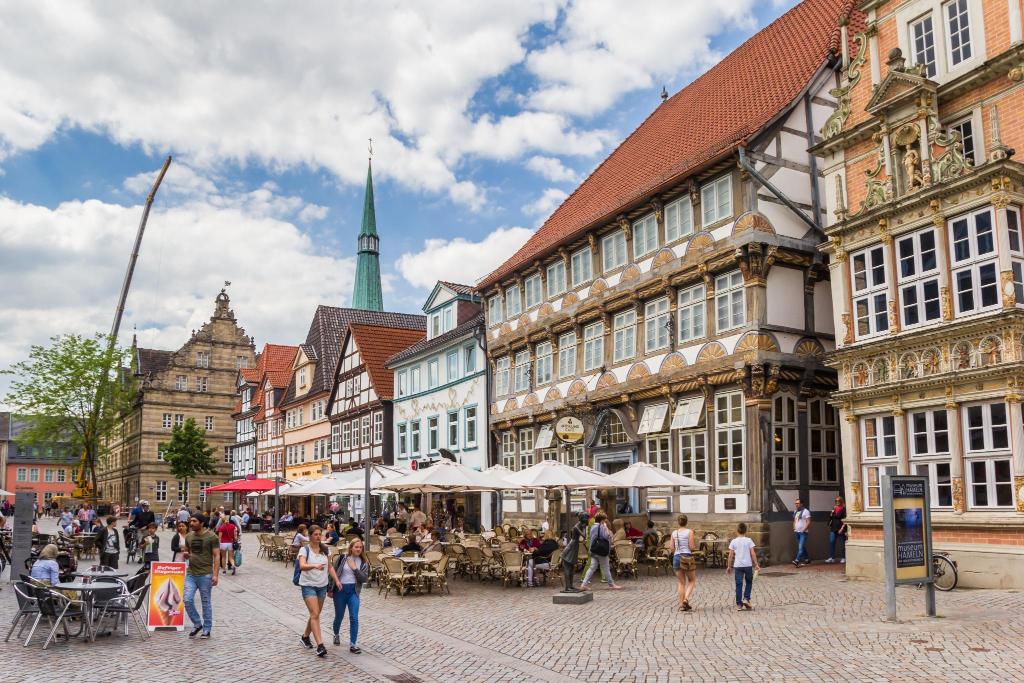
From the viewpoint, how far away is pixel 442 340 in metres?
42.4

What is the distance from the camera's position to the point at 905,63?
20672 mm

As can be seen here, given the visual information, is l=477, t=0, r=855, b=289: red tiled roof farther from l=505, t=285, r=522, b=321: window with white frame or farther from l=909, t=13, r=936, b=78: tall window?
l=909, t=13, r=936, b=78: tall window

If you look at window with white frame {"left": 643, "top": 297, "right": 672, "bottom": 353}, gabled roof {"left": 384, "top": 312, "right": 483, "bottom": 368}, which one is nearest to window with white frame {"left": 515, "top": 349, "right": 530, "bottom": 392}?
gabled roof {"left": 384, "top": 312, "right": 483, "bottom": 368}

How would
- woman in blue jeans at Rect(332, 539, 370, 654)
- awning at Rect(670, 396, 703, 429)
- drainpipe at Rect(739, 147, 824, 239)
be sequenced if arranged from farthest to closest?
awning at Rect(670, 396, 703, 429) < drainpipe at Rect(739, 147, 824, 239) < woman in blue jeans at Rect(332, 539, 370, 654)

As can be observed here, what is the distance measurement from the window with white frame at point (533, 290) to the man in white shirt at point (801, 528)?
13.9 metres

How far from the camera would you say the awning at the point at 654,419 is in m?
27.2

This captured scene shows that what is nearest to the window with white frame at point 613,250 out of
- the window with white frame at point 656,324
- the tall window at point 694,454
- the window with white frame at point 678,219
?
the window with white frame at point 656,324

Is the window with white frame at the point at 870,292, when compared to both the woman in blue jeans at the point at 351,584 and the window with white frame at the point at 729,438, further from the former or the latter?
the woman in blue jeans at the point at 351,584

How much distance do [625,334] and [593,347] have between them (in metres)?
1.89

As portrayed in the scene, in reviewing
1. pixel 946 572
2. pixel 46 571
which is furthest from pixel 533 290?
pixel 46 571

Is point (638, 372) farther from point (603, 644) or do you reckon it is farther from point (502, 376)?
point (603, 644)

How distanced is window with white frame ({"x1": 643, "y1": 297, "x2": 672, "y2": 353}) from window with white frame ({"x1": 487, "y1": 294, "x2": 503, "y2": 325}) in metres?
10.0

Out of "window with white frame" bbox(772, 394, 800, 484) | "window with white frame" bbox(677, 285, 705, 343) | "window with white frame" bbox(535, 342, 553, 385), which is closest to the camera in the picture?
"window with white frame" bbox(772, 394, 800, 484)

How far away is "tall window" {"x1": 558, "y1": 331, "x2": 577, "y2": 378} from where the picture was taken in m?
32.6
